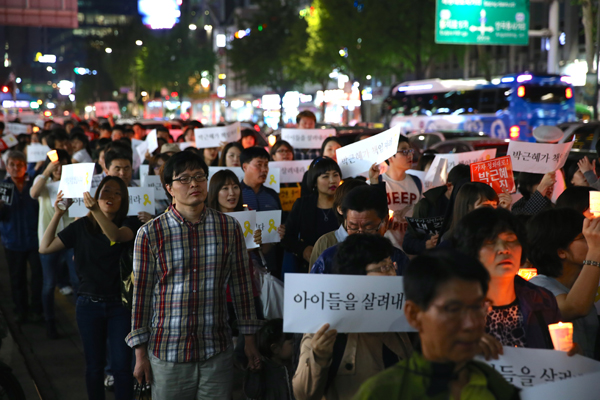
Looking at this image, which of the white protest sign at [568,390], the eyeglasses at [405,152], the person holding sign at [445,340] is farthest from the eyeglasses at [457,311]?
the eyeglasses at [405,152]

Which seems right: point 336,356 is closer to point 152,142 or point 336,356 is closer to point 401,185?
point 401,185

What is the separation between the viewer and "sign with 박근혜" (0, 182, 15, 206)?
7.85 m

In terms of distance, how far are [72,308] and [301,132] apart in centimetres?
416

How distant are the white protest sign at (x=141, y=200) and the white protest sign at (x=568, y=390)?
471 cm

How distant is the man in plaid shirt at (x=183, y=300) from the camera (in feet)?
12.3

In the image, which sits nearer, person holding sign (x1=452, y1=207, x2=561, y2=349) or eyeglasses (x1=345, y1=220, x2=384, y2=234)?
person holding sign (x1=452, y1=207, x2=561, y2=349)

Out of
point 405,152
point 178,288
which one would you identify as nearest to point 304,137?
point 405,152

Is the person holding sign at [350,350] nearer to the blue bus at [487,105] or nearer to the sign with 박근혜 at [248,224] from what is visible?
the sign with 박근혜 at [248,224]

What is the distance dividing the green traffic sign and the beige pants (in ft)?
61.1

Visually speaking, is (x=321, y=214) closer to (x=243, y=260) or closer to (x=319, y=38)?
(x=243, y=260)

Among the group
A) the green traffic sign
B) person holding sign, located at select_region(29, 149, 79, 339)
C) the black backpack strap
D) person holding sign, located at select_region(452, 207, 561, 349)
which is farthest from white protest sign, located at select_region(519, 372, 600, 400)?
the green traffic sign

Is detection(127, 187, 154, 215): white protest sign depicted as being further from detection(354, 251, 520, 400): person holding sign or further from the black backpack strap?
detection(354, 251, 520, 400): person holding sign

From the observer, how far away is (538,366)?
262 cm

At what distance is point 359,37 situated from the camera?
36000 mm
